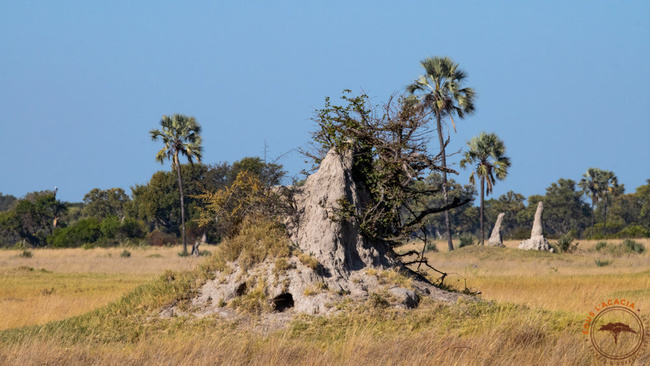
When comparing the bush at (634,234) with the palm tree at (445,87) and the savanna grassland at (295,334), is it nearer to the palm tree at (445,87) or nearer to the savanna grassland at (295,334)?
the palm tree at (445,87)

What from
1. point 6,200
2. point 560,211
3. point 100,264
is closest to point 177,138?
point 100,264

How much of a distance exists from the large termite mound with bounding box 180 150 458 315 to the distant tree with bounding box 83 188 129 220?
85.6 metres

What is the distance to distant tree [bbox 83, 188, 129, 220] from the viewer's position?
315 ft

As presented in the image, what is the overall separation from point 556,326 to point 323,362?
430 centimetres

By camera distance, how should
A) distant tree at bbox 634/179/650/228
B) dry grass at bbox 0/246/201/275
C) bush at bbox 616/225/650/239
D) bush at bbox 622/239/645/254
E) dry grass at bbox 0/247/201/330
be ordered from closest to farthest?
dry grass at bbox 0/247/201/330
dry grass at bbox 0/246/201/275
bush at bbox 622/239/645/254
bush at bbox 616/225/650/239
distant tree at bbox 634/179/650/228

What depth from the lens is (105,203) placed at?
96.6 m

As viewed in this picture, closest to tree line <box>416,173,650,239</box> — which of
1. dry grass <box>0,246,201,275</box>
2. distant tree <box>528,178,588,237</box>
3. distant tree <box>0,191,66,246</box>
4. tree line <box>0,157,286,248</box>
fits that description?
distant tree <box>528,178,588,237</box>

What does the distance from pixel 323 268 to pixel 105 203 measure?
292 ft

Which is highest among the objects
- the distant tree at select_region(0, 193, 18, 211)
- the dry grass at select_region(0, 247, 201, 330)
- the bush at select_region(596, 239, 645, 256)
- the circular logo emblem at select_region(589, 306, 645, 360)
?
the distant tree at select_region(0, 193, 18, 211)

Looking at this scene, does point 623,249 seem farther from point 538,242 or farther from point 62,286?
point 62,286

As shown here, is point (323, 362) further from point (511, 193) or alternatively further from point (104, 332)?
point (511, 193)

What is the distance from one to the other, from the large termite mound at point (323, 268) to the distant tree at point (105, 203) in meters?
85.6

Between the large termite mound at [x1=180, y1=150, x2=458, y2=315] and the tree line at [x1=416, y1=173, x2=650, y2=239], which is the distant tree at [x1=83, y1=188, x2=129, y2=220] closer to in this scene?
the tree line at [x1=416, y1=173, x2=650, y2=239]

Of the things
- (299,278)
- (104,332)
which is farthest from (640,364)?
(104,332)
